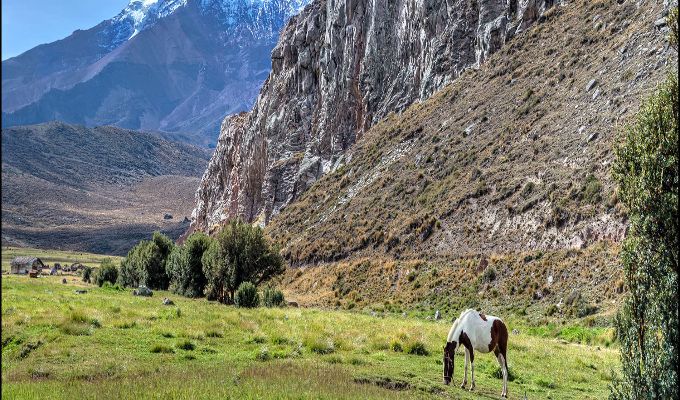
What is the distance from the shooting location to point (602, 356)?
22.0 m

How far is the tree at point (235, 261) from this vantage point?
45.6 metres

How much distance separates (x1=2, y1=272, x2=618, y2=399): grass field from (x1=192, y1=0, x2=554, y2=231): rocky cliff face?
190ft

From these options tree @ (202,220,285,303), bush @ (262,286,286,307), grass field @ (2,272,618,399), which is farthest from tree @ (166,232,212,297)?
grass field @ (2,272,618,399)

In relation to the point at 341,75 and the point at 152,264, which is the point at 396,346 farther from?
the point at 341,75

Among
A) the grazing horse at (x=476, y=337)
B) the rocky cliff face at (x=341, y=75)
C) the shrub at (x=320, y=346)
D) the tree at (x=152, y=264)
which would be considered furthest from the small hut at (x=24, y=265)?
the grazing horse at (x=476, y=337)

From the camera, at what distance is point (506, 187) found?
160 feet

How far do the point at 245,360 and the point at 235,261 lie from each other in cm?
2798

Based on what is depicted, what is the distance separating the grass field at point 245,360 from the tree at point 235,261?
17.9 m

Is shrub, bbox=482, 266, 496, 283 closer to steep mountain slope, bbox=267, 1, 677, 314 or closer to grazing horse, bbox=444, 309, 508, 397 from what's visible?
steep mountain slope, bbox=267, 1, 677, 314

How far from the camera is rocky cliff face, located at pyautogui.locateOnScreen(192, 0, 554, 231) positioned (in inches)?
3007

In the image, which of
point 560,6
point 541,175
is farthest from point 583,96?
point 560,6

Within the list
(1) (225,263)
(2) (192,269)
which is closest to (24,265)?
(2) (192,269)

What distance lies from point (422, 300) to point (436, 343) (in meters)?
23.1

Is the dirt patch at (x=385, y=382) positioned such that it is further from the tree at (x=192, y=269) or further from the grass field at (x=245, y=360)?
the tree at (x=192, y=269)
